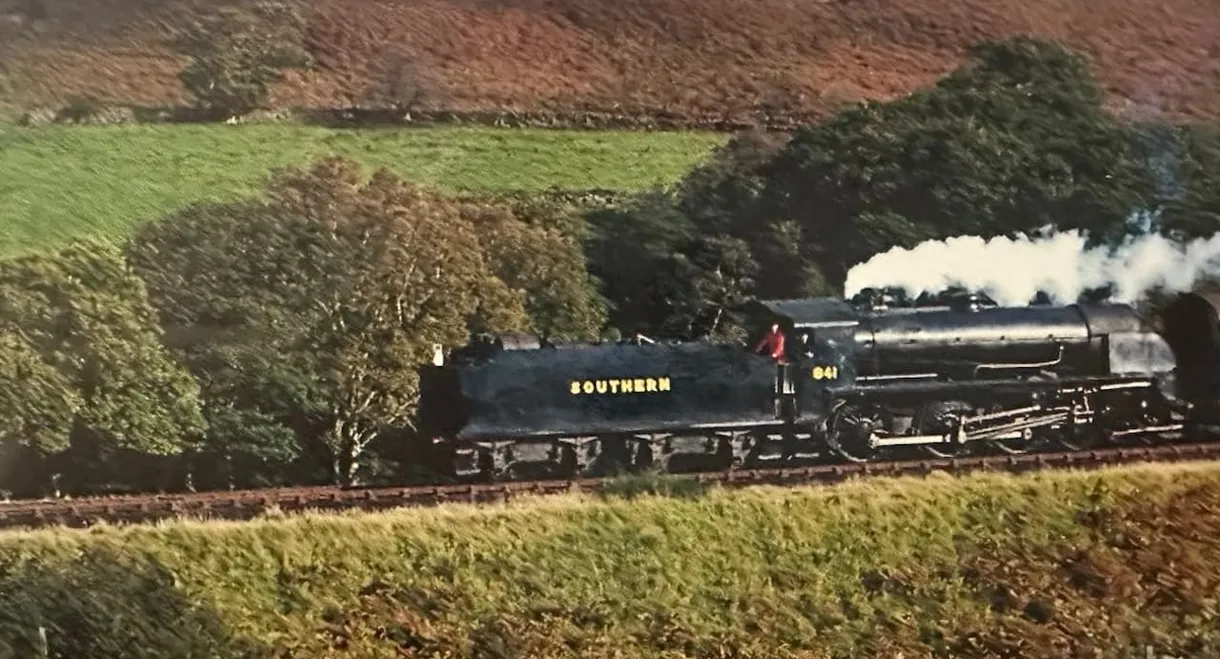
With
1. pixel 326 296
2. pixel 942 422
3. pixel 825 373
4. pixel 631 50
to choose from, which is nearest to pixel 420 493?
pixel 326 296

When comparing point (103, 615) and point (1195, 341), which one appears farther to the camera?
point (1195, 341)

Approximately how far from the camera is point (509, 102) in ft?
13.1

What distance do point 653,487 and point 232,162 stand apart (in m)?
1.78

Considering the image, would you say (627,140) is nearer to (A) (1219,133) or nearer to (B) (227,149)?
(B) (227,149)

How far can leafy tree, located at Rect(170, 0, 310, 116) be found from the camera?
151 inches

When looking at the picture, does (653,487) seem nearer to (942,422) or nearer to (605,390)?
(605,390)

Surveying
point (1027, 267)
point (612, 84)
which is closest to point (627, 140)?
point (612, 84)

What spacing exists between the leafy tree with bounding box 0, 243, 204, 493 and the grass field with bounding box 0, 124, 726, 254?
12 cm

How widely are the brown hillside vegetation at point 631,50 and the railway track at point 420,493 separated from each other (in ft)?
4.22

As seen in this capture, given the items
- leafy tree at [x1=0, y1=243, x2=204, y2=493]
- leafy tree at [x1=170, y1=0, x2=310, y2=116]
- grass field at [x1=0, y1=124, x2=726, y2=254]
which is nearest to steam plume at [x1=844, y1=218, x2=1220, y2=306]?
grass field at [x1=0, y1=124, x2=726, y2=254]

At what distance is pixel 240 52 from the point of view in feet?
12.7

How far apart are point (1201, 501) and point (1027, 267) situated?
1.06m

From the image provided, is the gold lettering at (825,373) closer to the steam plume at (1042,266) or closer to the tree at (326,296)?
the steam plume at (1042,266)

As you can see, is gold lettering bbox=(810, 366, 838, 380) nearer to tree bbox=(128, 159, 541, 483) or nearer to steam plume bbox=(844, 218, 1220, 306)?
steam plume bbox=(844, 218, 1220, 306)
